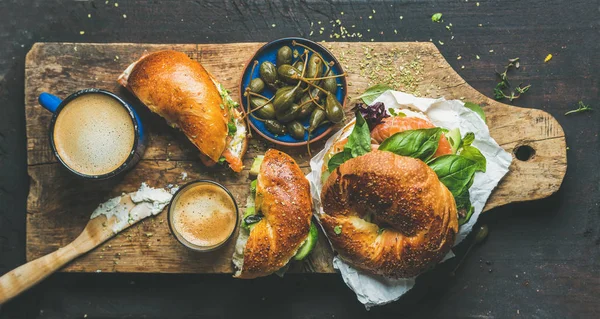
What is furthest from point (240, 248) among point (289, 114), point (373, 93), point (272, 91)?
point (373, 93)

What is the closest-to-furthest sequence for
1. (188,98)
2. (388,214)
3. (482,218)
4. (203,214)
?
(388,214), (188,98), (203,214), (482,218)

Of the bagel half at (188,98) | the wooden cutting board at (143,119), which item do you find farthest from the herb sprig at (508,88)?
the bagel half at (188,98)

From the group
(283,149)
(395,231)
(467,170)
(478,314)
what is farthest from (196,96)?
(478,314)

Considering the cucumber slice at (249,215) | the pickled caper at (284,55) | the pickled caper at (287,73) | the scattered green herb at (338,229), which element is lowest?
the cucumber slice at (249,215)

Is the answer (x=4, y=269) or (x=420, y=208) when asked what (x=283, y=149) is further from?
(x=4, y=269)

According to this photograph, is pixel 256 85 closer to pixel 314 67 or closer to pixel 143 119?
pixel 314 67

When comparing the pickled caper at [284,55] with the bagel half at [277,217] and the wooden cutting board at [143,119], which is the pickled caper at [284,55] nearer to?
the wooden cutting board at [143,119]
